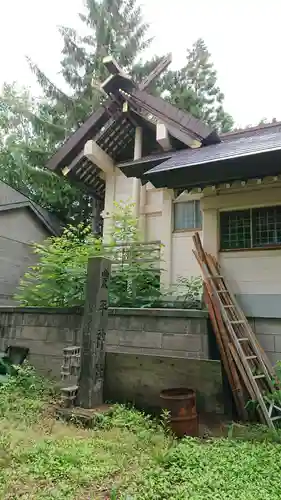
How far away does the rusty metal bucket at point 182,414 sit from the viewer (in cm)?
429

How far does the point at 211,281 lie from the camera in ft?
20.0

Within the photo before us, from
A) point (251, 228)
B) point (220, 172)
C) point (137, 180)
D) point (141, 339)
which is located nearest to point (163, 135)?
point (137, 180)

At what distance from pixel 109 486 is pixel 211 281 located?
3790mm

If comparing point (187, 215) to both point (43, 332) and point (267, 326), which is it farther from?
point (43, 332)

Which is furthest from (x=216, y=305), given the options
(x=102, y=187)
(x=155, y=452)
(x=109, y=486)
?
(x=102, y=187)

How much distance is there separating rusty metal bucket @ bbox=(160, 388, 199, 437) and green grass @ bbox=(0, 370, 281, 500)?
0.23m

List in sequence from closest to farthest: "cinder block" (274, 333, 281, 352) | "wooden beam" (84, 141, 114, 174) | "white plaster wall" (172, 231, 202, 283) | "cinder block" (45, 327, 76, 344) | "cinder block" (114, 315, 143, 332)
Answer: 1. "cinder block" (274, 333, 281, 352)
2. "cinder block" (114, 315, 143, 332)
3. "cinder block" (45, 327, 76, 344)
4. "white plaster wall" (172, 231, 202, 283)
5. "wooden beam" (84, 141, 114, 174)

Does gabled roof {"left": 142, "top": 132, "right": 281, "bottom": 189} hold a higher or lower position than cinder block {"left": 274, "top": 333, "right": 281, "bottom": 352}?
higher

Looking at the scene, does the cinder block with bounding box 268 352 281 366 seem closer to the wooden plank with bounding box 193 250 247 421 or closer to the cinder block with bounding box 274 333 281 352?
the cinder block with bounding box 274 333 281 352

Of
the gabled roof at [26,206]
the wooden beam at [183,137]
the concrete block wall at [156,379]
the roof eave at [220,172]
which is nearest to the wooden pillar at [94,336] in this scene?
the concrete block wall at [156,379]

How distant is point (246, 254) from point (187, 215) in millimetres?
2001

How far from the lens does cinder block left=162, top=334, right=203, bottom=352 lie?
5652 millimetres

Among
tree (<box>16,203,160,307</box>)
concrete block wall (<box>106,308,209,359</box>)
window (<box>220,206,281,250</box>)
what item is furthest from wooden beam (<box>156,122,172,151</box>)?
concrete block wall (<box>106,308,209,359</box>)

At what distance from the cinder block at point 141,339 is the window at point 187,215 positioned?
2.86 m
